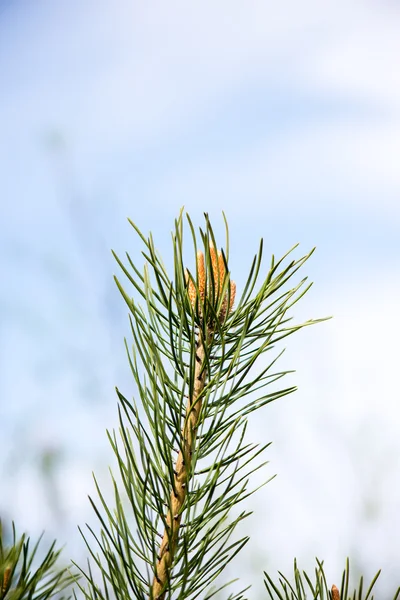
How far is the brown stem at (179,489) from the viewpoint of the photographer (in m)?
0.52

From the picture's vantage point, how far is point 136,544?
1.84ft

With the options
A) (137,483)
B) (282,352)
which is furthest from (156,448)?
(282,352)

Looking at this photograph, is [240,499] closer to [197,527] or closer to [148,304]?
[197,527]

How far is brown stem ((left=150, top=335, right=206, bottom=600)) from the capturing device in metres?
0.52

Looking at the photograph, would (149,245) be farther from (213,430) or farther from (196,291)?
(213,430)

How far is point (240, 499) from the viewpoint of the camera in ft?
1.81

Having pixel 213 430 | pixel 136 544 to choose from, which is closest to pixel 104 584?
pixel 136 544

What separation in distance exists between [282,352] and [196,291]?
9 cm

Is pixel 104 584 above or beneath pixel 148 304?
beneath

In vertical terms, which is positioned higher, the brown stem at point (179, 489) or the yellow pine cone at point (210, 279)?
the yellow pine cone at point (210, 279)

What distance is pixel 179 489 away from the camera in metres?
0.55

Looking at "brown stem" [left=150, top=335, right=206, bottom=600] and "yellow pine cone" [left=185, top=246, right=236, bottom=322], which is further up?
"yellow pine cone" [left=185, top=246, right=236, bottom=322]

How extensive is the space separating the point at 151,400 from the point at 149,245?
0.43 feet

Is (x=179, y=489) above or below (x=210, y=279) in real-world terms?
below
